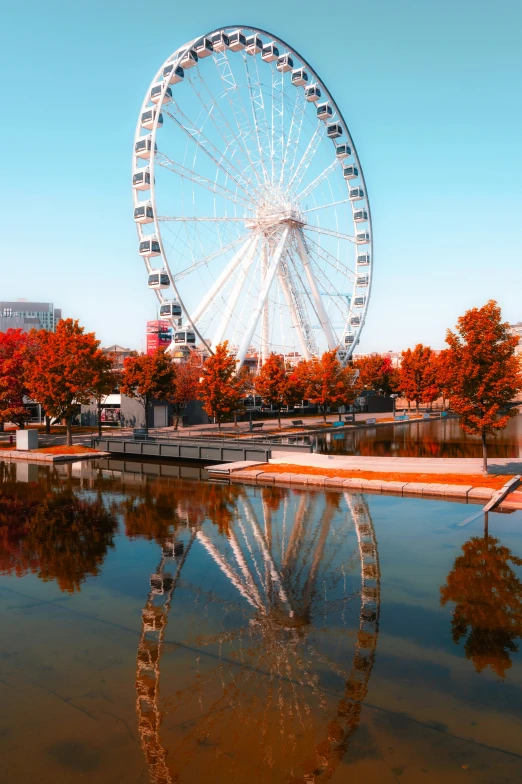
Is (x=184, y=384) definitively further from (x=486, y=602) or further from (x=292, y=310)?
(x=486, y=602)

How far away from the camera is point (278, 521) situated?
21.2 metres

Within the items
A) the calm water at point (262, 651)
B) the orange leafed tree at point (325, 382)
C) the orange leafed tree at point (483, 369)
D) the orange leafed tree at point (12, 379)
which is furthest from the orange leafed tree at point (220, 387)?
the calm water at point (262, 651)

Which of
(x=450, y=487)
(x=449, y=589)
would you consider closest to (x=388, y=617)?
(x=449, y=589)

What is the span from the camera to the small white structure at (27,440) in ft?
139

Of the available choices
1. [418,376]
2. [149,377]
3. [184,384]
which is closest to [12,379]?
[149,377]

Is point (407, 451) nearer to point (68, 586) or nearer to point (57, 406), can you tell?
point (57, 406)

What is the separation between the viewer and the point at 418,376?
76.1 meters

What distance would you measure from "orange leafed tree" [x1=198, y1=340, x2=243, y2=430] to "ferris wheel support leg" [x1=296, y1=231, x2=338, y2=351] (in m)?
15.1

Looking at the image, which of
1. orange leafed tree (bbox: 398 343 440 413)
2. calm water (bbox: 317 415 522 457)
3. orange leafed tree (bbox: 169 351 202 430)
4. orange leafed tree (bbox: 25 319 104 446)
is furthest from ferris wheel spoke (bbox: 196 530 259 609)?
orange leafed tree (bbox: 398 343 440 413)

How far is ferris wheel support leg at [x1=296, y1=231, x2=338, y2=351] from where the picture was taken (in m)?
58.5

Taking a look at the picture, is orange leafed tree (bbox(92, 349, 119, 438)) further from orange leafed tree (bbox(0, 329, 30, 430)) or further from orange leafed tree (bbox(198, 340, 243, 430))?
orange leafed tree (bbox(198, 340, 243, 430))

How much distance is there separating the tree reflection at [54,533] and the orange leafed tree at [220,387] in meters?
19.0

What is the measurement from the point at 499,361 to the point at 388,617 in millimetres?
Result: 18272

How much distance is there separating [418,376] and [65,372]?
4619cm
